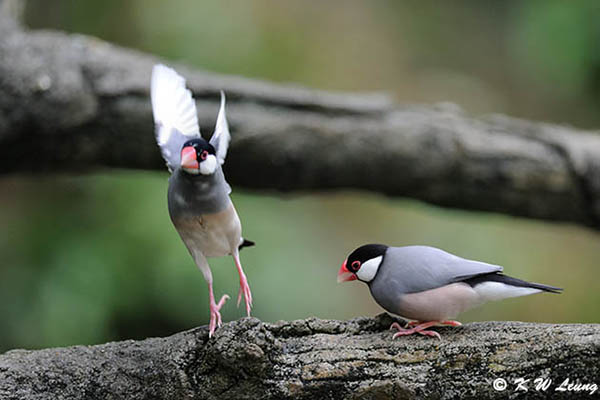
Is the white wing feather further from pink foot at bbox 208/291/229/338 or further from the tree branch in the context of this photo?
the tree branch

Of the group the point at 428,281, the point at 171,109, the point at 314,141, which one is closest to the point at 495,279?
the point at 428,281

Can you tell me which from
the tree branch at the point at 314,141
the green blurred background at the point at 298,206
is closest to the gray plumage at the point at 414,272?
the tree branch at the point at 314,141

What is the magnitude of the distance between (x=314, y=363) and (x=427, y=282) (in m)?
0.25

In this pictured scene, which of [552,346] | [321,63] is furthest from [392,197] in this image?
[321,63]

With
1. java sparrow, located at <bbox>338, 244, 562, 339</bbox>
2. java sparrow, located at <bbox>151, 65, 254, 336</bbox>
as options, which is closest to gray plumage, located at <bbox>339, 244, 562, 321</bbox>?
java sparrow, located at <bbox>338, 244, 562, 339</bbox>

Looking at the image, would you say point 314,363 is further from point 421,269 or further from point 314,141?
point 314,141

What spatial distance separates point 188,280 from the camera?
325 centimetres

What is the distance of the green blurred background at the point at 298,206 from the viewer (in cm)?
329

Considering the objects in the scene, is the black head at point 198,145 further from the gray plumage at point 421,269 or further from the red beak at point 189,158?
the gray plumage at point 421,269

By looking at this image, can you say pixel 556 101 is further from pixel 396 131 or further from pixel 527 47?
pixel 396 131

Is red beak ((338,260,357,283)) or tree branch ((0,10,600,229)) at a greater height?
tree branch ((0,10,600,229))

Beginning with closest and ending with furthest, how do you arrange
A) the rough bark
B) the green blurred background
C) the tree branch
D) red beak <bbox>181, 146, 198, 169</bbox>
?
red beak <bbox>181, 146, 198, 169</bbox> < the rough bark < the tree branch < the green blurred background

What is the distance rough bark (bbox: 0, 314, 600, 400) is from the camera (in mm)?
1171

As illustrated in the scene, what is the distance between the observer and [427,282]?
3.90ft
